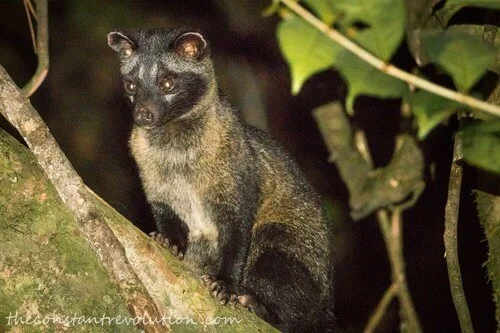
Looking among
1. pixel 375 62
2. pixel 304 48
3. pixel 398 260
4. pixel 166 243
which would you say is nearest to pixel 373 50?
pixel 375 62

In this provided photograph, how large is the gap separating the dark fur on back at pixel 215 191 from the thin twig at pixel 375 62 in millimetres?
3579

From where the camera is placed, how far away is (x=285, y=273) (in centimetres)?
521

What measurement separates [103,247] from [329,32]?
87.8 inches

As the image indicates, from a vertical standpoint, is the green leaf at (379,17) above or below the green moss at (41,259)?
above

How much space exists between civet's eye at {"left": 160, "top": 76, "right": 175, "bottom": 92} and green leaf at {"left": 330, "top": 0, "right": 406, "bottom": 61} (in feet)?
13.1

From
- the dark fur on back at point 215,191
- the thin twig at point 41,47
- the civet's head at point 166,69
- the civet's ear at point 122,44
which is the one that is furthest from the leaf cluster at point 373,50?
the civet's ear at point 122,44

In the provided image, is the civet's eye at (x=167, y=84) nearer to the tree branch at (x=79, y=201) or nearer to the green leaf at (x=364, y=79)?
the tree branch at (x=79, y=201)

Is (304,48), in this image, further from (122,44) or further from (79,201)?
(122,44)

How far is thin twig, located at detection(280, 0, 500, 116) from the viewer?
144cm

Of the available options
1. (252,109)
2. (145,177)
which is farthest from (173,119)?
(252,109)

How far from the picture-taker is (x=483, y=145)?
5.42 feet

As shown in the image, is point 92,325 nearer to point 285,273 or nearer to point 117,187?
point 285,273

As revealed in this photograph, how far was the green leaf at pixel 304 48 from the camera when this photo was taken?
4.53 ft

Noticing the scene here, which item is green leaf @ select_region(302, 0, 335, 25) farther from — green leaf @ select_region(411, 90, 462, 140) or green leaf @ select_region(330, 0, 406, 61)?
green leaf @ select_region(411, 90, 462, 140)
